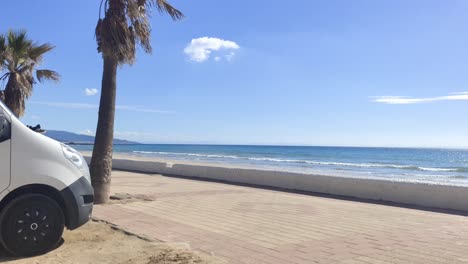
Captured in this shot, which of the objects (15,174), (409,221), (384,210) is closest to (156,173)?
(384,210)

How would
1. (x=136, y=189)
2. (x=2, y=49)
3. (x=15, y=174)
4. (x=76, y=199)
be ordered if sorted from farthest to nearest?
(x=2, y=49)
(x=136, y=189)
(x=76, y=199)
(x=15, y=174)

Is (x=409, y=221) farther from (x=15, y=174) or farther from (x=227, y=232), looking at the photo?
(x=15, y=174)

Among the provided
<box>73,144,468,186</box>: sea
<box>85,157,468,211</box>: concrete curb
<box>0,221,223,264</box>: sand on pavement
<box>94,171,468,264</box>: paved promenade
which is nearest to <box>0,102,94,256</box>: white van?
<box>0,221,223,264</box>: sand on pavement

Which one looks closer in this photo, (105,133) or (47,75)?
(105,133)

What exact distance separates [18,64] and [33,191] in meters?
10.6

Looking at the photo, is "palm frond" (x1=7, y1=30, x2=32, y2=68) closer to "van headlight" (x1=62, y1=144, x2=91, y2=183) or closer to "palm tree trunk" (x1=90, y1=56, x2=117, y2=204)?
"palm tree trunk" (x1=90, y1=56, x2=117, y2=204)

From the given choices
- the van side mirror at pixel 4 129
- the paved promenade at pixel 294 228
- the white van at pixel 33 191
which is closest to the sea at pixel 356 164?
the paved promenade at pixel 294 228

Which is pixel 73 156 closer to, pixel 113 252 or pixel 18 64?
pixel 113 252

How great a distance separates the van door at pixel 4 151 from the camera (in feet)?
17.3

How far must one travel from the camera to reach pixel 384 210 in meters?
9.81

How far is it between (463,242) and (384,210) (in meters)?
3.15

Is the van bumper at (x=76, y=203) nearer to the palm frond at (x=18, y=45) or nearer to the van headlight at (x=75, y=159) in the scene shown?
the van headlight at (x=75, y=159)

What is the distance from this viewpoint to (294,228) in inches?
297

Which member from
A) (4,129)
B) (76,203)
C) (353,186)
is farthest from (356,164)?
(4,129)
